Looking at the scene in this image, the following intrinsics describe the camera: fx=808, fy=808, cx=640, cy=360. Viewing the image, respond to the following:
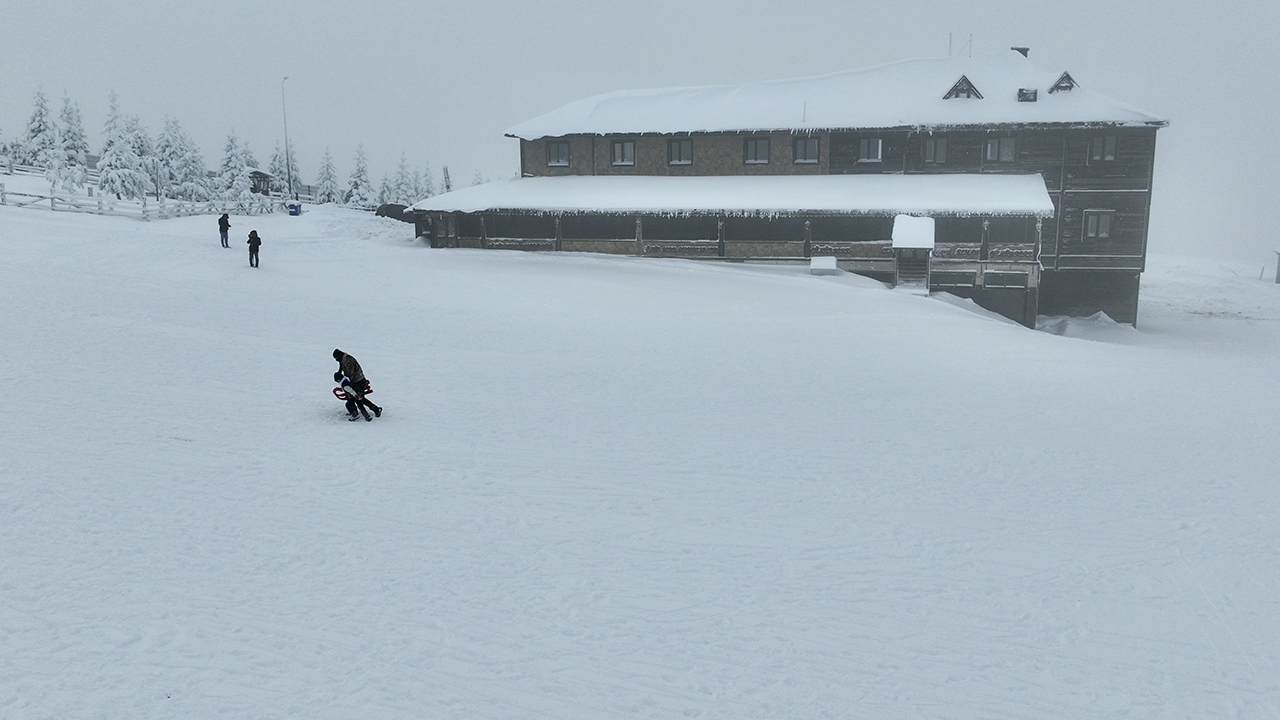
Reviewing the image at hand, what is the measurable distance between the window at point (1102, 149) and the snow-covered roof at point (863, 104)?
1142mm

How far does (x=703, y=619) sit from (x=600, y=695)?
1530mm

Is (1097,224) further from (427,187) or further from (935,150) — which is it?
(427,187)

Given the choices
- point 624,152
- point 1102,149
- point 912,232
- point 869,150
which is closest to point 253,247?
point 624,152

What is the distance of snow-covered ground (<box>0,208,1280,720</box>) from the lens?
6.66 m

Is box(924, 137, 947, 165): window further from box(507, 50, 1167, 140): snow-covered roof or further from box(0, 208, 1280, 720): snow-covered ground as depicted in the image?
box(0, 208, 1280, 720): snow-covered ground

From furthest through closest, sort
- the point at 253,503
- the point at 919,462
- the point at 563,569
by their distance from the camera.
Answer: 1. the point at 919,462
2. the point at 253,503
3. the point at 563,569

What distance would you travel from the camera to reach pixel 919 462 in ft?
41.0

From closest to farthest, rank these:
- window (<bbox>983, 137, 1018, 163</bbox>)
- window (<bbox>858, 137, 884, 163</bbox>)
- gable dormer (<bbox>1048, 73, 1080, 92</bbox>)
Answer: gable dormer (<bbox>1048, 73, 1080, 92</bbox>) < window (<bbox>983, 137, 1018, 163</bbox>) < window (<bbox>858, 137, 884, 163</bbox>)

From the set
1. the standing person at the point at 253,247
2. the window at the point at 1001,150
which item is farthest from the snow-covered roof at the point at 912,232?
the standing person at the point at 253,247

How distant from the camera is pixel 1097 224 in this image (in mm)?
33469

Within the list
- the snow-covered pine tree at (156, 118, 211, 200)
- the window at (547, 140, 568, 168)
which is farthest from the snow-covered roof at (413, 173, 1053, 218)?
the snow-covered pine tree at (156, 118, 211, 200)

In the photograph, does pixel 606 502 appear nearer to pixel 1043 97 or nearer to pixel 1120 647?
pixel 1120 647

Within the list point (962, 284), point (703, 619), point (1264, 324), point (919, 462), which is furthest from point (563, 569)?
point (1264, 324)

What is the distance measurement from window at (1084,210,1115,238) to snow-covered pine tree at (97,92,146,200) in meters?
58.9
